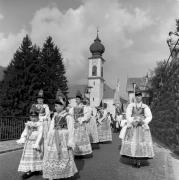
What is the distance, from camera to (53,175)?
5.75 m

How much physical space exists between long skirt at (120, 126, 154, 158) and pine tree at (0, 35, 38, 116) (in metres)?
21.2

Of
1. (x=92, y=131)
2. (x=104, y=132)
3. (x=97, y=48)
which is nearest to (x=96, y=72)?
(x=97, y=48)

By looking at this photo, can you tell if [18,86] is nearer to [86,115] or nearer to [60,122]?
[86,115]

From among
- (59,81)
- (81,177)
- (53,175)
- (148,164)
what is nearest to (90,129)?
(148,164)

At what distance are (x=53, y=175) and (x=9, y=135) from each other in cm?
1061

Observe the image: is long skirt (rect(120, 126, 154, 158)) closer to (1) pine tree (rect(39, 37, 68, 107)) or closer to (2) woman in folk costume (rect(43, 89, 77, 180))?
(2) woman in folk costume (rect(43, 89, 77, 180))

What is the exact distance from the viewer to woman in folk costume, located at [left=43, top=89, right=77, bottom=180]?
580 cm

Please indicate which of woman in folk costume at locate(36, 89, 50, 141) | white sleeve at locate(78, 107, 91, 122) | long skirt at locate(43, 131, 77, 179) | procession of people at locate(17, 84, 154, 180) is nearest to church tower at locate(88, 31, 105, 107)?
white sleeve at locate(78, 107, 91, 122)

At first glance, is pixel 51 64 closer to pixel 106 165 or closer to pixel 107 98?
pixel 106 165

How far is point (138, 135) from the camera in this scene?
7820 millimetres

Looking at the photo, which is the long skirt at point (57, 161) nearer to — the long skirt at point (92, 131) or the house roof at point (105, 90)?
the long skirt at point (92, 131)

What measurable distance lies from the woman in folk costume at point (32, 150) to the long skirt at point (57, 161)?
58 centimetres

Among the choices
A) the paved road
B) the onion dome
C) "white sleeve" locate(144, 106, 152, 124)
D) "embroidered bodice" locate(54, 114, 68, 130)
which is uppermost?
the onion dome

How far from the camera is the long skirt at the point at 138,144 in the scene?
25.1ft
